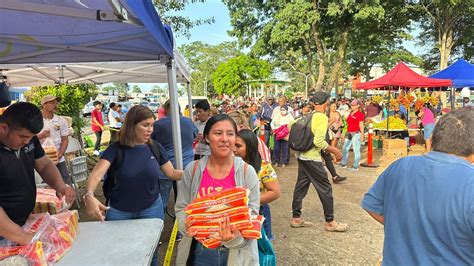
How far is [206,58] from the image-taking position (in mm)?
76188

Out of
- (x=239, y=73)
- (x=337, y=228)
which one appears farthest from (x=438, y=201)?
(x=239, y=73)

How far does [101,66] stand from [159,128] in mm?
1341

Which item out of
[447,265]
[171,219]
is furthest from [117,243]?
[171,219]

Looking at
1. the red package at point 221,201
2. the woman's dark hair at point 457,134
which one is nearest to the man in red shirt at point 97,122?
the red package at point 221,201

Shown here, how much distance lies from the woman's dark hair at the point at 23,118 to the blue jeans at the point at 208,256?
1.19m

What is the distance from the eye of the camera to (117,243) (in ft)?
6.49

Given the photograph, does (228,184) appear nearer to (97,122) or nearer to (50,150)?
(50,150)

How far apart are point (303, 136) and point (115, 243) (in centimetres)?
309

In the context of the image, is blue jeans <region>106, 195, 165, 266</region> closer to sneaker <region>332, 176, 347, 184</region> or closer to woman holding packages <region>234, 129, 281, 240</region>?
woman holding packages <region>234, 129, 281, 240</region>

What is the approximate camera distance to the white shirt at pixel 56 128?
5031mm

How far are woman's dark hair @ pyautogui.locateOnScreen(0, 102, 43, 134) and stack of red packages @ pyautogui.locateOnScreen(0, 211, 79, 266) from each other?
1.75 feet

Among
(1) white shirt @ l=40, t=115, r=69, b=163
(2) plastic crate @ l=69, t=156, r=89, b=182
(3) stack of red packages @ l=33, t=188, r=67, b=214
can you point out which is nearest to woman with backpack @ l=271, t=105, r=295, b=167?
(2) plastic crate @ l=69, t=156, r=89, b=182

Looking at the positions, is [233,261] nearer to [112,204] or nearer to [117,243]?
[117,243]

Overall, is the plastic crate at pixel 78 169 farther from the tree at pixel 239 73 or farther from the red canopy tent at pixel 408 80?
the tree at pixel 239 73
